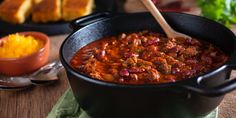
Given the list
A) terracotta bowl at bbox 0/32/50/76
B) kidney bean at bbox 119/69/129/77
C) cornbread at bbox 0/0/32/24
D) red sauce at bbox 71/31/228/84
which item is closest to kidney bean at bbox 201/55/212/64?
red sauce at bbox 71/31/228/84

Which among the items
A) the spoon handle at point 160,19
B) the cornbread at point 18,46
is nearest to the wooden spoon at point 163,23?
the spoon handle at point 160,19

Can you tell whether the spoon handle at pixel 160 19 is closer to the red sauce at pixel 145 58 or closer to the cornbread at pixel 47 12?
the red sauce at pixel 145 58

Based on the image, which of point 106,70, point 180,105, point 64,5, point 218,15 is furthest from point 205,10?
point 180,105

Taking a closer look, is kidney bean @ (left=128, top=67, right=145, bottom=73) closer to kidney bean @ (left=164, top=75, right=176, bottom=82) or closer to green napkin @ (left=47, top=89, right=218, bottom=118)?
kidney bean @ (left=164, top=75, right=176, bottom=82)

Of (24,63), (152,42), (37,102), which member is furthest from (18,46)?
(152,42)

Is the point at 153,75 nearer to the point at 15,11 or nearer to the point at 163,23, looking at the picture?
the point at 163,23

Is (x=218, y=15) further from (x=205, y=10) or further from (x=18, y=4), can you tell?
(x=18, y=4)
